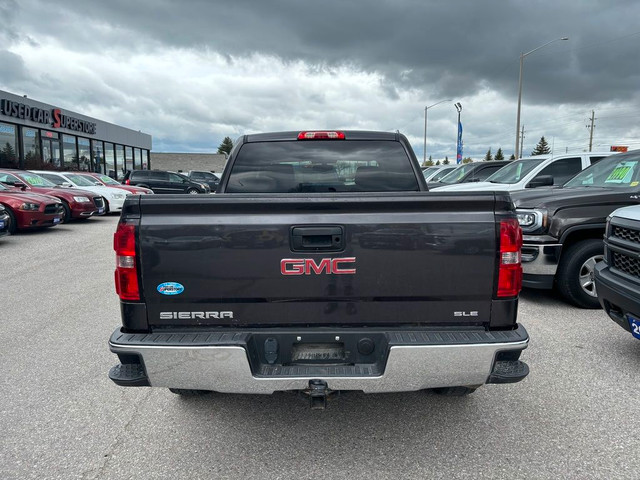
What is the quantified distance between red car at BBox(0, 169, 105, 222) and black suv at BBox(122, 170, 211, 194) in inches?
405

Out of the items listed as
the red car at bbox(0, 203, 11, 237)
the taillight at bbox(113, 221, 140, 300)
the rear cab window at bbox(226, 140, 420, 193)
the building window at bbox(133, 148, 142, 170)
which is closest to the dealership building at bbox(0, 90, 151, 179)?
the building window at bbox(133, 148, 142, 170)

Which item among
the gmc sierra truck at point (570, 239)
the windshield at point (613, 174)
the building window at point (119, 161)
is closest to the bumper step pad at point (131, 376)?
the gmc sierra truck at point (570, 239)

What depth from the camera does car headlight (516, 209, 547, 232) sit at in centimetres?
529

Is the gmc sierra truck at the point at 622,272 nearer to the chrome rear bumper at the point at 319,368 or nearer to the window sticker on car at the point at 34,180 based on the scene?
the chrome rear bumper at the point at 319,368

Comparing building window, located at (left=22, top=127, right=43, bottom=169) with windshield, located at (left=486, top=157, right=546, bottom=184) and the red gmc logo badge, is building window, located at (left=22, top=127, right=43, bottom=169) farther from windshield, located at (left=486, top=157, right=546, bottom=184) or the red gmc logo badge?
the red gmc logo badge

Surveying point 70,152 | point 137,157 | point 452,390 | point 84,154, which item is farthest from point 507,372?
point 137,157

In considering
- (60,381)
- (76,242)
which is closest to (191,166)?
(76,242)

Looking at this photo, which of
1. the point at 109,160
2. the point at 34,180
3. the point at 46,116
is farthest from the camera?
the point at 109,160

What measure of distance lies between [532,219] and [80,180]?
16435 millimetres

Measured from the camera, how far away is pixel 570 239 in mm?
5336

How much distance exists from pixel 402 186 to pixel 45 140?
29434 millimetres

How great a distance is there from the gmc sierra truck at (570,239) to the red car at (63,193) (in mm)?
12196

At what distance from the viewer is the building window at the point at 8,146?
23125 millimetres

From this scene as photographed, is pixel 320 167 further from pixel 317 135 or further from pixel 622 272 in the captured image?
pixel 622 272
